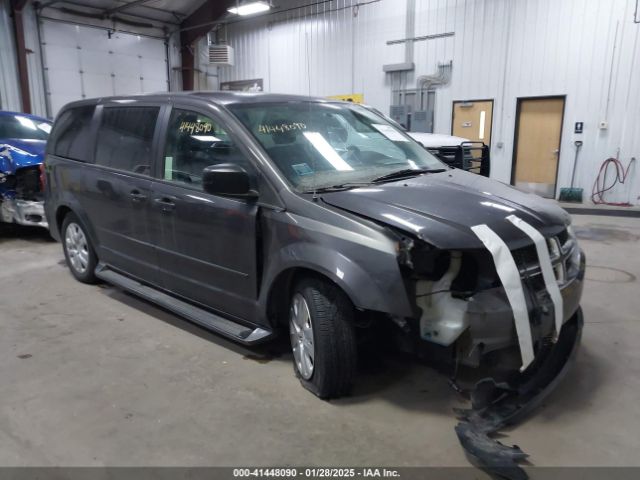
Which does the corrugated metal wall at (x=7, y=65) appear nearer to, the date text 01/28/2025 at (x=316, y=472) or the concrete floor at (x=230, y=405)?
the concrete floor at (x=230, y=405)

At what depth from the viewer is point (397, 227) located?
7.25ft

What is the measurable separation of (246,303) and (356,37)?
408 inches

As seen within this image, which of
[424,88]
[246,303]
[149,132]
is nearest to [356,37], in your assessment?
[424,88]

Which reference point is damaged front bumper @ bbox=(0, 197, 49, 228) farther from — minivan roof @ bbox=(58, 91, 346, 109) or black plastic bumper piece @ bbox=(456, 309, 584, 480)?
black plastic bumper piece @ bbox=(456, 309, 584, 480)

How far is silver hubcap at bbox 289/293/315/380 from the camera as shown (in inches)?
101

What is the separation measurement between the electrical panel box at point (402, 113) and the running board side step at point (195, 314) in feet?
27.8

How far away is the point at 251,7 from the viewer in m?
11.6

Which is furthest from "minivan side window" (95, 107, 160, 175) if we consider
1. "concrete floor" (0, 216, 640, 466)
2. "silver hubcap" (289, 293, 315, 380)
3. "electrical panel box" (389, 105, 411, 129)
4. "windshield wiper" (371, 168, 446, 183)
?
"electrical panel box" (389, 105, 411, 129)

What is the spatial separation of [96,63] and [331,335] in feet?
43.0

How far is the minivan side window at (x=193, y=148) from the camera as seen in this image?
291 centimetres

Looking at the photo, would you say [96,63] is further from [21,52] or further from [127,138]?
[127,138]

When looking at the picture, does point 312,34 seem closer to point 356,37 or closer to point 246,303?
point 356,37

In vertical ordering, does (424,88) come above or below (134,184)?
above

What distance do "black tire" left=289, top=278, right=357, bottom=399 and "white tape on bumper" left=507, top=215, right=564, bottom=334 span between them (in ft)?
3.03
